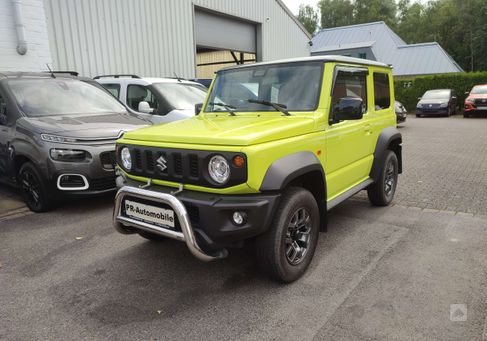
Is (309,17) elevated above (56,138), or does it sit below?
above

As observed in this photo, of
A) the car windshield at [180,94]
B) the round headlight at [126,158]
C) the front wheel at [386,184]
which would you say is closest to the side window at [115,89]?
the car windshield at [180,94]

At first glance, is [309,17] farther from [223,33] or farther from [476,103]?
[223,33]

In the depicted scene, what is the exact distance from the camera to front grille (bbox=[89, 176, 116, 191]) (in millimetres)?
5109

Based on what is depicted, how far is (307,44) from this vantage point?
19.7 m

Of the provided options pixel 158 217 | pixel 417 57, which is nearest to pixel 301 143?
pixel 158 217

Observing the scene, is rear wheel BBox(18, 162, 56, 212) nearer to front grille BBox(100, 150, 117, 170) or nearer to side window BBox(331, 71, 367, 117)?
front grille BBox(100, 150, 117, 170)

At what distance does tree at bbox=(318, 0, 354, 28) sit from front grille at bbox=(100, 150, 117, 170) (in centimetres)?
7036

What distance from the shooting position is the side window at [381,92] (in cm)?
480

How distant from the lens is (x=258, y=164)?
277cm

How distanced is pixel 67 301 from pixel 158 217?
1021 mm

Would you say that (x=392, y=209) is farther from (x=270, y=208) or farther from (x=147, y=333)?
(x=147, y=333)

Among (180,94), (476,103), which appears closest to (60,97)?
(180,94)

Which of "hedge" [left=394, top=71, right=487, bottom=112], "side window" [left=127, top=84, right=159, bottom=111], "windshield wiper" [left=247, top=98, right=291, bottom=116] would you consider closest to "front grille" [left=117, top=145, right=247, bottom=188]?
"windshield wiper" [left=247, top=98, right=291, bottom=116]

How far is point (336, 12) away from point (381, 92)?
70.8m
